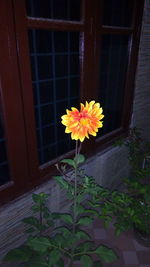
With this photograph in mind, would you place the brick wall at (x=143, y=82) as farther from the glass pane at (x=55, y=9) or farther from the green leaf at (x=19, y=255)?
the green leaf at (x=19, y=255)

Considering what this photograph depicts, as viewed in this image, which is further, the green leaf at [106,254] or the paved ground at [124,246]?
the paved ground at [124,246]

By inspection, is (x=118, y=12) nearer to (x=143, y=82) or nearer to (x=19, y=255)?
(x=143, y=82)

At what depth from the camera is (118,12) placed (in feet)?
7.82

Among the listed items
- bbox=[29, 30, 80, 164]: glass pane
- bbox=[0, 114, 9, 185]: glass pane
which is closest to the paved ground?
bbox=[29, 30, 80, 164]: glass pane

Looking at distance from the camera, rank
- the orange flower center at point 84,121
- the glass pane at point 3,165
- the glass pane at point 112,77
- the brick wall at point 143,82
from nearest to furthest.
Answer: the orange flower center at point 84,121 → the glass pane at point 3,165 → the glass pane at point 112,77 → the brick wall at point 143,82

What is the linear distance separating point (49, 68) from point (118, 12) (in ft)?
3.66

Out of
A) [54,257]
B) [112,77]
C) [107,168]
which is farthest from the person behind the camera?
[107,168]

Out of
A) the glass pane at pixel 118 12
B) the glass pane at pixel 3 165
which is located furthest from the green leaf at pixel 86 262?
the glass pane at pixel 118 12

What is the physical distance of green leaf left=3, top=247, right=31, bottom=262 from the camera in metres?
1.78

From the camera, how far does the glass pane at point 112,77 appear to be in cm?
249

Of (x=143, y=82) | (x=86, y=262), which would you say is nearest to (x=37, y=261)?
(x=86, y=262)

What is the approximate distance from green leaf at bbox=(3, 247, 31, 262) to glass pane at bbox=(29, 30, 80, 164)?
2.64 feet

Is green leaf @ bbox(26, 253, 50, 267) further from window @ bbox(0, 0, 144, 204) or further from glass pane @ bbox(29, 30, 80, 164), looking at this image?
glass pane @ bbox(29, 30, 80, 164)

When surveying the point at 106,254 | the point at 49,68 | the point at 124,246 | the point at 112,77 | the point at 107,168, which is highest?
the point at 49,68
